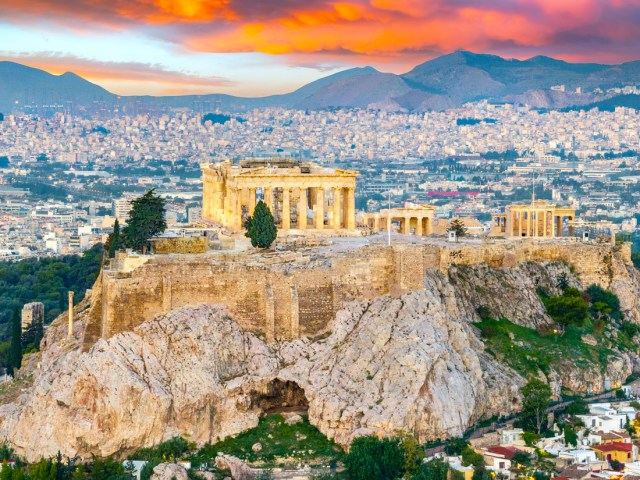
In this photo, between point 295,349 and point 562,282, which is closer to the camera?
point 295,349

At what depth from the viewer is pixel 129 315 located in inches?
2282

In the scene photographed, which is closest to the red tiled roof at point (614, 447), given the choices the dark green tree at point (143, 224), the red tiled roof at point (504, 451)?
the red tiled roof at point (504, 451)

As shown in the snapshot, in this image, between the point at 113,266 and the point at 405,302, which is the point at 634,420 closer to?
the point at 405,302

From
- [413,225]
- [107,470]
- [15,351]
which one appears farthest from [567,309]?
[15,351]

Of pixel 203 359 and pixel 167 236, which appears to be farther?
pixel 167 236

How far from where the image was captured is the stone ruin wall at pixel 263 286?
58.3 meters

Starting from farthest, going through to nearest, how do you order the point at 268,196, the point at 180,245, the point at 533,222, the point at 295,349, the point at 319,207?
the point at 533,222 → the point at 268,196 → the point at 319,207 → the point at 180,245 → the point at 295,349

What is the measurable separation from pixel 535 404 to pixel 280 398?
342 inches

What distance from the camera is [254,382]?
57406 mm

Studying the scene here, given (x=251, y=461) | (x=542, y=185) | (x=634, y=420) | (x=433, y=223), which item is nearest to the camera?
(x=251, y=461)

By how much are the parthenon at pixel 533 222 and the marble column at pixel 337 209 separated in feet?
26.2

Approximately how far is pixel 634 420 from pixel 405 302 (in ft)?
29.1

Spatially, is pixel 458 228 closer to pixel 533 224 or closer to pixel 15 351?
pixel 533 224

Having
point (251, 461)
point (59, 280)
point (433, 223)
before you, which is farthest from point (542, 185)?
point (251, 461)
